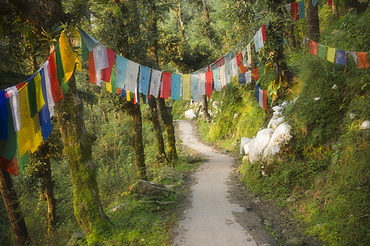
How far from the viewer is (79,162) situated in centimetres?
563

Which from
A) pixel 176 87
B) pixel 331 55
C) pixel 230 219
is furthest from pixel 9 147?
pixel 331 55

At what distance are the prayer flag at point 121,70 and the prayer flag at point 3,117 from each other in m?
2.91

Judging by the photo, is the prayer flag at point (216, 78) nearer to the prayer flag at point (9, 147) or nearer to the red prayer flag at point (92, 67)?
the red prayer flag at point (92, 67)

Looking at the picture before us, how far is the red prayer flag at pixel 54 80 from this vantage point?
5.21 metres

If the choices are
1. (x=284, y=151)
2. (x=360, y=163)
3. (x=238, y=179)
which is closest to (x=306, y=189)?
(x=284, y=151)

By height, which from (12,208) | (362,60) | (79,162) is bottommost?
(12,208)

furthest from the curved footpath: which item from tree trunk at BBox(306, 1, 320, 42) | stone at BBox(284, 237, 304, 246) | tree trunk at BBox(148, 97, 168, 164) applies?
tree trunk at BBox(306, 1, 320, 42)

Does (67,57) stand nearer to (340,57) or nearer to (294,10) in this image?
(340,57)

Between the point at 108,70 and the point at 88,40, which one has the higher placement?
the point at 88,40

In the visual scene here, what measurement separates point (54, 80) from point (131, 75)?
2.42 metres

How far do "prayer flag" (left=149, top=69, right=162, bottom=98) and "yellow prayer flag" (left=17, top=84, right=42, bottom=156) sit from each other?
3640mm

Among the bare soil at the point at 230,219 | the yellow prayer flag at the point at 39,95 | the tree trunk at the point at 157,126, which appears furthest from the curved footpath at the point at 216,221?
the yellow prayer flag at the point at 39,95

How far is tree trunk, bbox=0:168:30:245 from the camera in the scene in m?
8.02

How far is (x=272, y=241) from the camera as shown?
5.34 metres
